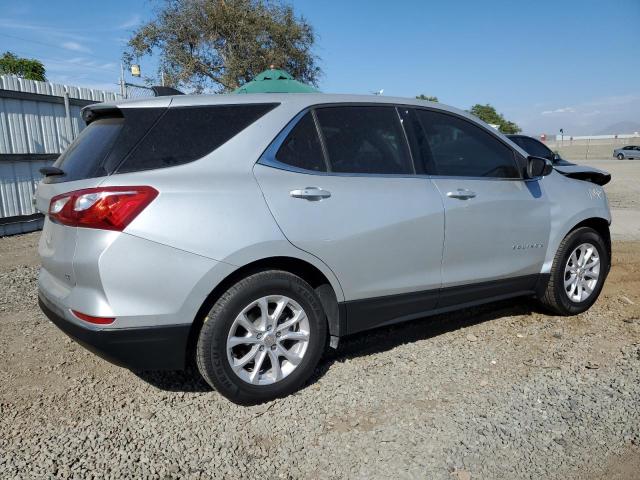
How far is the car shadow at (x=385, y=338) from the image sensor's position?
339 centimetres

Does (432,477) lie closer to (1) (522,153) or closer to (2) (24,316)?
(1) (522,153)

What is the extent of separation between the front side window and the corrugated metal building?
7.72m

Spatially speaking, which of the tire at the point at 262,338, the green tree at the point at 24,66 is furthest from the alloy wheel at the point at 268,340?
the green tree at the point at 24,66

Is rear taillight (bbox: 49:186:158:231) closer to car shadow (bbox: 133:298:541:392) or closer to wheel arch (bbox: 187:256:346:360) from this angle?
wheel arch (bbox: 187:256:346:360)

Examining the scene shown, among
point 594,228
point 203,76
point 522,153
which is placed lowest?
point 594,228

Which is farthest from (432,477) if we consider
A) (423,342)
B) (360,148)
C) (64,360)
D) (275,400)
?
(64,360)

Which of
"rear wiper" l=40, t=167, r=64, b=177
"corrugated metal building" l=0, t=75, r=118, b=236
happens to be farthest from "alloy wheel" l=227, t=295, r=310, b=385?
"corrugated metal building" l=0, t=75, r=118, b=236

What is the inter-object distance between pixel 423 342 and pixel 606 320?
1722 millimetres

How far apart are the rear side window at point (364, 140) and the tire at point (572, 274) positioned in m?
1.71

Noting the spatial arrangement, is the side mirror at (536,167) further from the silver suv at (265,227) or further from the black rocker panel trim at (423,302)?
the black rocker panel trim at (423,302)

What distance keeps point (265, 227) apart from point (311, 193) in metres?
0.37

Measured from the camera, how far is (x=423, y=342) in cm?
399

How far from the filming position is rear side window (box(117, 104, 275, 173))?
9.15ft

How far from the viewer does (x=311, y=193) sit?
3059mm
